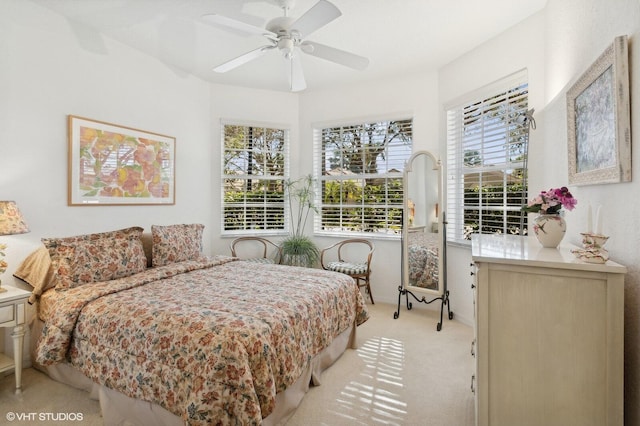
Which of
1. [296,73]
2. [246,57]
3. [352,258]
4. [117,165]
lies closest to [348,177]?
[352,258]

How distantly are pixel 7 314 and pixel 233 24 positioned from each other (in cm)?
246

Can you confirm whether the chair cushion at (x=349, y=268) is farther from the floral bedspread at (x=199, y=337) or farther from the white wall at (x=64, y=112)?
the white wall at (x=64, y=112)

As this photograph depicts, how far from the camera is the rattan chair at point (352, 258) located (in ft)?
13.8

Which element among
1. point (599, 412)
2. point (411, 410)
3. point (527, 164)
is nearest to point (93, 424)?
point (411, 410)

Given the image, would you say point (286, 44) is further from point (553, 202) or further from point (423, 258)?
point (423, 258)

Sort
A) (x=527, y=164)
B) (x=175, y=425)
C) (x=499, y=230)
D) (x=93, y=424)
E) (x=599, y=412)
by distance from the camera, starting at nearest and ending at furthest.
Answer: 1. (x=599, y=412)
2. (x=175, y=425)
3. (x=93, y=424)
4. (x=527, y=164)
5. (x=499, y=230)

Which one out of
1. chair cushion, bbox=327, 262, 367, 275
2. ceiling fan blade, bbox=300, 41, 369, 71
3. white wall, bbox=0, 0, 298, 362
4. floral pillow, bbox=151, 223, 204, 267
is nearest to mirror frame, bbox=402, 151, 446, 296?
chair cushion, bbox=327, 262, 367, 275

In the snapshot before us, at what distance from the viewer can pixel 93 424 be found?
1932 mm

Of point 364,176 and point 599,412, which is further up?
point 364,176

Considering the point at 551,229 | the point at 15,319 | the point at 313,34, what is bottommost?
the point at 15,319

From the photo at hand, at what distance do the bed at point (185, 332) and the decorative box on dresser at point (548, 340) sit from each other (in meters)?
1.07

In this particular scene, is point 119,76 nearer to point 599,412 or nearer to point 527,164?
point 527,164

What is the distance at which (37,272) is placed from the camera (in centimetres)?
257

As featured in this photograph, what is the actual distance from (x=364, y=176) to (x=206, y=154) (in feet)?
7.18
